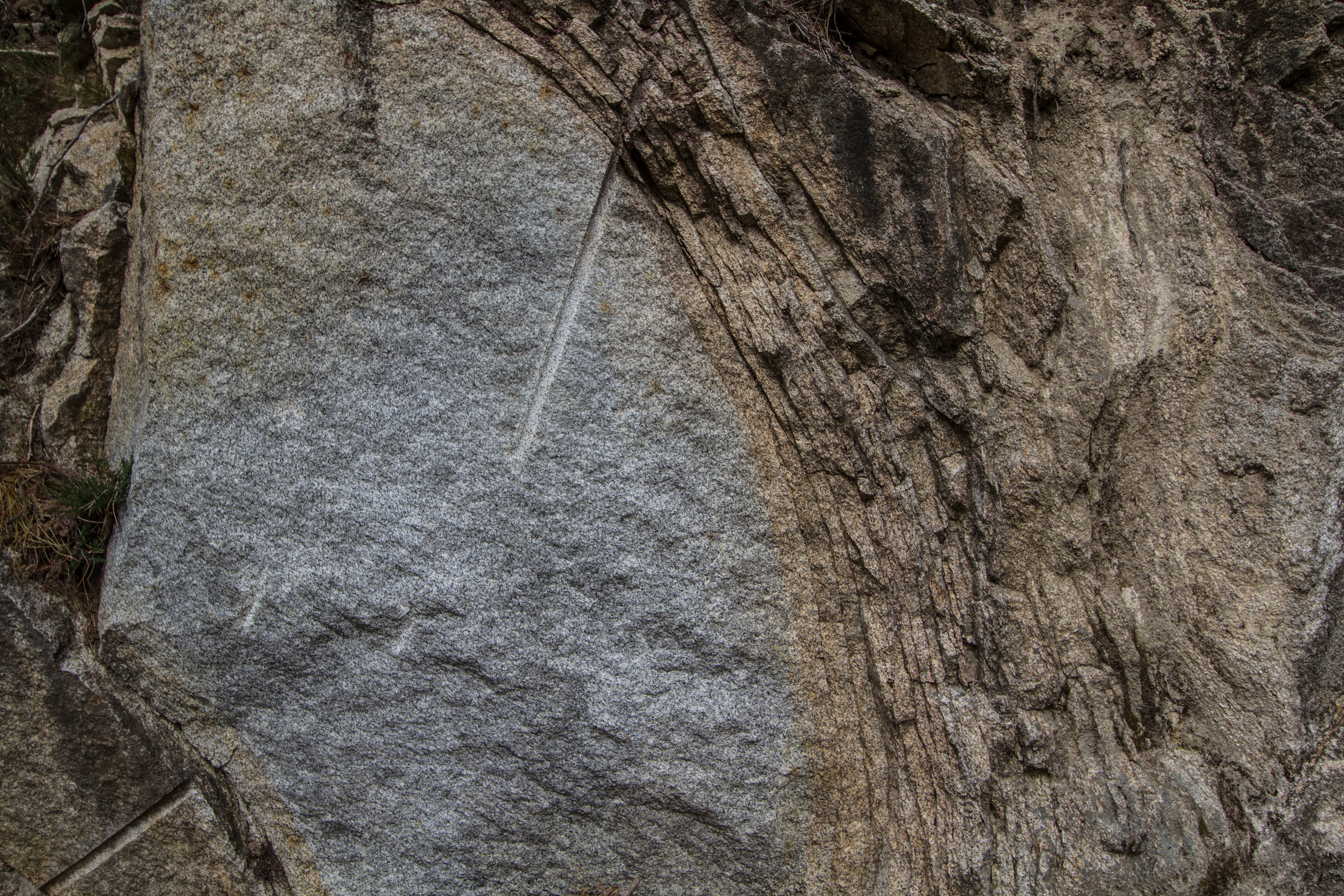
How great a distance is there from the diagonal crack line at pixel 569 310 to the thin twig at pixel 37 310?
7.66 ft

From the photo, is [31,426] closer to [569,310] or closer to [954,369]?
[569,310]

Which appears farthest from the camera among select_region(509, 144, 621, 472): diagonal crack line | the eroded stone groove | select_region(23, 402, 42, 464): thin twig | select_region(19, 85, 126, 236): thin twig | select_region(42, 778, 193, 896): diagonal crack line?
select_region(19, 85, 126, 236): thin twig

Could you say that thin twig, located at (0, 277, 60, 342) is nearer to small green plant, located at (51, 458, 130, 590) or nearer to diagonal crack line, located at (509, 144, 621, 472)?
small green plant, located at (51, 458, 130, 590)

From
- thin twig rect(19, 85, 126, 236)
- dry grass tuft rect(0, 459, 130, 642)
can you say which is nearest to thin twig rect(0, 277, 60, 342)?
thin twig rect(19, 85, 126, 236)

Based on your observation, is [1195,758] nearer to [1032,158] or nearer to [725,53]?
[1032,158]

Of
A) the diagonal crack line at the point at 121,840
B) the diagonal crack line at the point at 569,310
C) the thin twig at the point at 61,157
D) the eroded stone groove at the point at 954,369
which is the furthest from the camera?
the thin twig at the point at 61,157

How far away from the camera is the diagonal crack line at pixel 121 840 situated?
2992 millimetres

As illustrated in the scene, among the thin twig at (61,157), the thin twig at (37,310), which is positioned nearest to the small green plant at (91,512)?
the thin twig at (37,310)

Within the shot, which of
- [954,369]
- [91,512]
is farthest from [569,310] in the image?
[91,512]

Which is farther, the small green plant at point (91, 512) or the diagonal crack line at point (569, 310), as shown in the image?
the small green plant at point (91, 512)

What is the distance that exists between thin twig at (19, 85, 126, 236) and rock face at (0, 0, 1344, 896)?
2.57 feet

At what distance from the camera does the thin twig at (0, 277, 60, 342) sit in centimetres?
330

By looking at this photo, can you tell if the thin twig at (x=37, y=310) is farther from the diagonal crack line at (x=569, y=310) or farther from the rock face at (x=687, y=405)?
the diagonal crack line at (x=569, y=310)

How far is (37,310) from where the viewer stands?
10.9 feet
